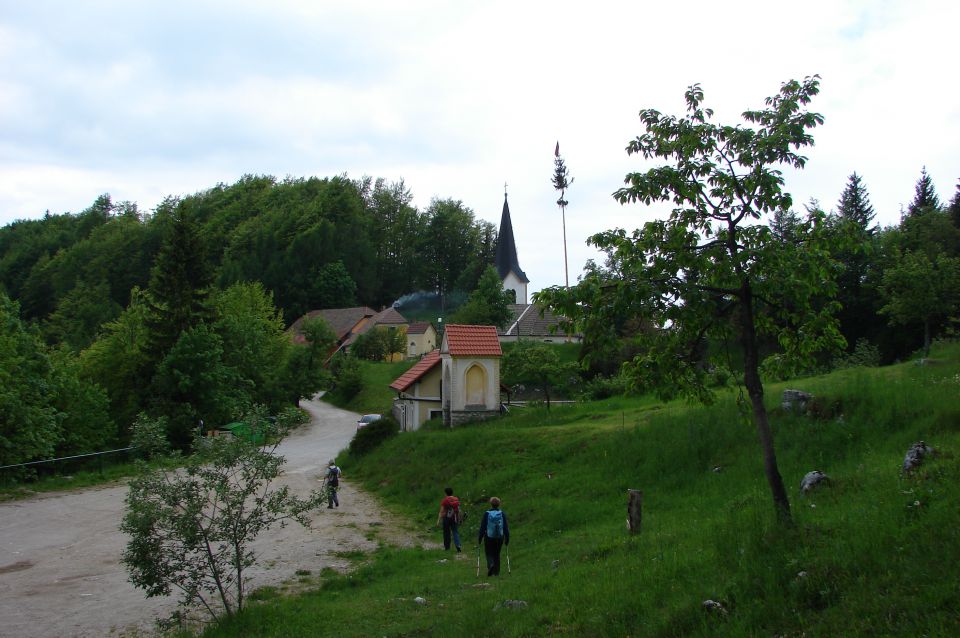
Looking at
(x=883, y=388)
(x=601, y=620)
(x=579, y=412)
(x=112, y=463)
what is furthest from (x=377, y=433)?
(x=601, y=620)

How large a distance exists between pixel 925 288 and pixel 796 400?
13.9 m

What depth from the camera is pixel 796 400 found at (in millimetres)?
15867

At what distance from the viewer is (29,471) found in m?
25.0

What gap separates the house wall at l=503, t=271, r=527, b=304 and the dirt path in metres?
57.6

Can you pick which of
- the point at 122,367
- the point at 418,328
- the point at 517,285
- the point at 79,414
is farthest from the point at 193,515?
the point at 517,285

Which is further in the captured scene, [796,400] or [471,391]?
[471,391]

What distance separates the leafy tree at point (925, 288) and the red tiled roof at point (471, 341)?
15.5m

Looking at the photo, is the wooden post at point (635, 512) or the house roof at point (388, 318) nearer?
the wooden post at point (635, 512)

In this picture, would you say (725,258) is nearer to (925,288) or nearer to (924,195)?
(925,288)

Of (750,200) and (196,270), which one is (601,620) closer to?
(750,200)

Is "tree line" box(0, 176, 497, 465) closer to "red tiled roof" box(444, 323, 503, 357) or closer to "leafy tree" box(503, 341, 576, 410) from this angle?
"red tiled roof" box(444, 323, 503, 357)

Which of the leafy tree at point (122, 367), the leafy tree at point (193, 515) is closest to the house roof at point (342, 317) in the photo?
the leafy tree at point (122, 367)

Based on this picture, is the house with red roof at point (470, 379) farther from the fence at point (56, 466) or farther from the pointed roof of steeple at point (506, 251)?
the pointed roof of steeple at point (506, 251)

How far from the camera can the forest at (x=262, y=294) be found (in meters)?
25.8
